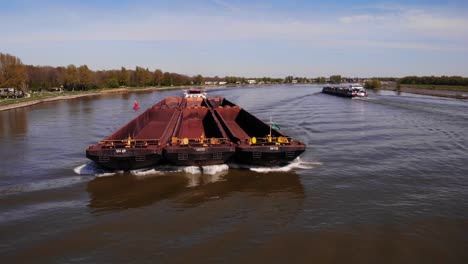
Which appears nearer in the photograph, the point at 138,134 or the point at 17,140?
the point at 138,134

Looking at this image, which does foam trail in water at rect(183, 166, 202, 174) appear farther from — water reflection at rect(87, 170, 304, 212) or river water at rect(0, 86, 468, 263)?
water reflection at rect(87, 170, 304, 212)

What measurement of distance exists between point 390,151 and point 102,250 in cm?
1753

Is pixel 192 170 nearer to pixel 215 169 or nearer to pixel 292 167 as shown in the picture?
pixel 215 169

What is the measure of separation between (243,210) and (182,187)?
10.6ft

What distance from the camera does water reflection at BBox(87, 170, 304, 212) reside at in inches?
508

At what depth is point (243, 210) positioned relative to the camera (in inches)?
474

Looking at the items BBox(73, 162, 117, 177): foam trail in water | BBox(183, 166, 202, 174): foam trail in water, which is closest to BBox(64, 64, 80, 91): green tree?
BBox(73, 162, 117, 177): foam trail in water

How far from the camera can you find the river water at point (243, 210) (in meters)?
9.34

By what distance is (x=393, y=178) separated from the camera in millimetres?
15609

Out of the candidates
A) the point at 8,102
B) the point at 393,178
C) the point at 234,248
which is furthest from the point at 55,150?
the point at 8,102

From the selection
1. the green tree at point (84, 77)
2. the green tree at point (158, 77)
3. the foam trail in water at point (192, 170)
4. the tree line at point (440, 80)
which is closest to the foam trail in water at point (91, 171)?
the foam trail in water at point (192, 170)

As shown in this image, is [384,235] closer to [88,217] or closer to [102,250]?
[102,250]

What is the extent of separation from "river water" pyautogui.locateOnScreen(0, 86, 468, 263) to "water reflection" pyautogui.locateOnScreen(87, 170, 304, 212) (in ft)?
0.14

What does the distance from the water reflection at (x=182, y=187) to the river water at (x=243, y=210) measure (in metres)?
0.04
